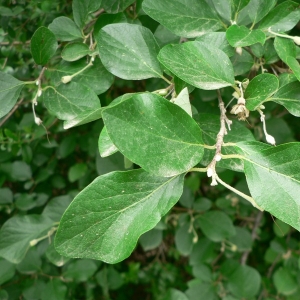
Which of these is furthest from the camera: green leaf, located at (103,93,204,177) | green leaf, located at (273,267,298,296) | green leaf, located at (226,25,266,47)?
green leaf, located at (273,267,298,296)

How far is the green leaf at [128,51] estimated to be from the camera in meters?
0.60

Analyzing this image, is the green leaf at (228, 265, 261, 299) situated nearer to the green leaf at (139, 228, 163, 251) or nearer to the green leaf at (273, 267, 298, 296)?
the green leaf at (273, 267, 298, 296)

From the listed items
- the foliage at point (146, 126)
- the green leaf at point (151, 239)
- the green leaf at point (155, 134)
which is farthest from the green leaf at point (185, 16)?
the green leaf at point (151, 239)

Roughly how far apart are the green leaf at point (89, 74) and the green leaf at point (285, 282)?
1.03m

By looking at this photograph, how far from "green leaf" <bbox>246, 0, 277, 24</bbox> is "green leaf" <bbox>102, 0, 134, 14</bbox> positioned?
0.22m

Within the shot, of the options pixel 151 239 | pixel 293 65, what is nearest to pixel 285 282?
pixel 151 239

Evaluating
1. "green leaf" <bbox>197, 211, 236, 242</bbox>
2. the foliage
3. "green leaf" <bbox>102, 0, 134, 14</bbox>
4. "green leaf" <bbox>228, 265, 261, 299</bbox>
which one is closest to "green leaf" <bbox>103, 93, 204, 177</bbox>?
the foliage

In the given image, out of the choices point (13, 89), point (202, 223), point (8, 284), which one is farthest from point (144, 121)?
point (8, 284)

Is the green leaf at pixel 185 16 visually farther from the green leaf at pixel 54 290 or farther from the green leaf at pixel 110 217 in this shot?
the green leaf at pixel 54 290

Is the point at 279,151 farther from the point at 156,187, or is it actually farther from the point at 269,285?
the point at 269,285

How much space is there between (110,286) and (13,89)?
2.95 ft

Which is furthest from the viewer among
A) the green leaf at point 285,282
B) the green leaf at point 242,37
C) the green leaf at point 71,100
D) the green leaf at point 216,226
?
the green leaf at point 285,282

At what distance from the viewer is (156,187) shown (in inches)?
20.4

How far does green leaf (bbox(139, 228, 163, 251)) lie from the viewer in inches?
47.4
